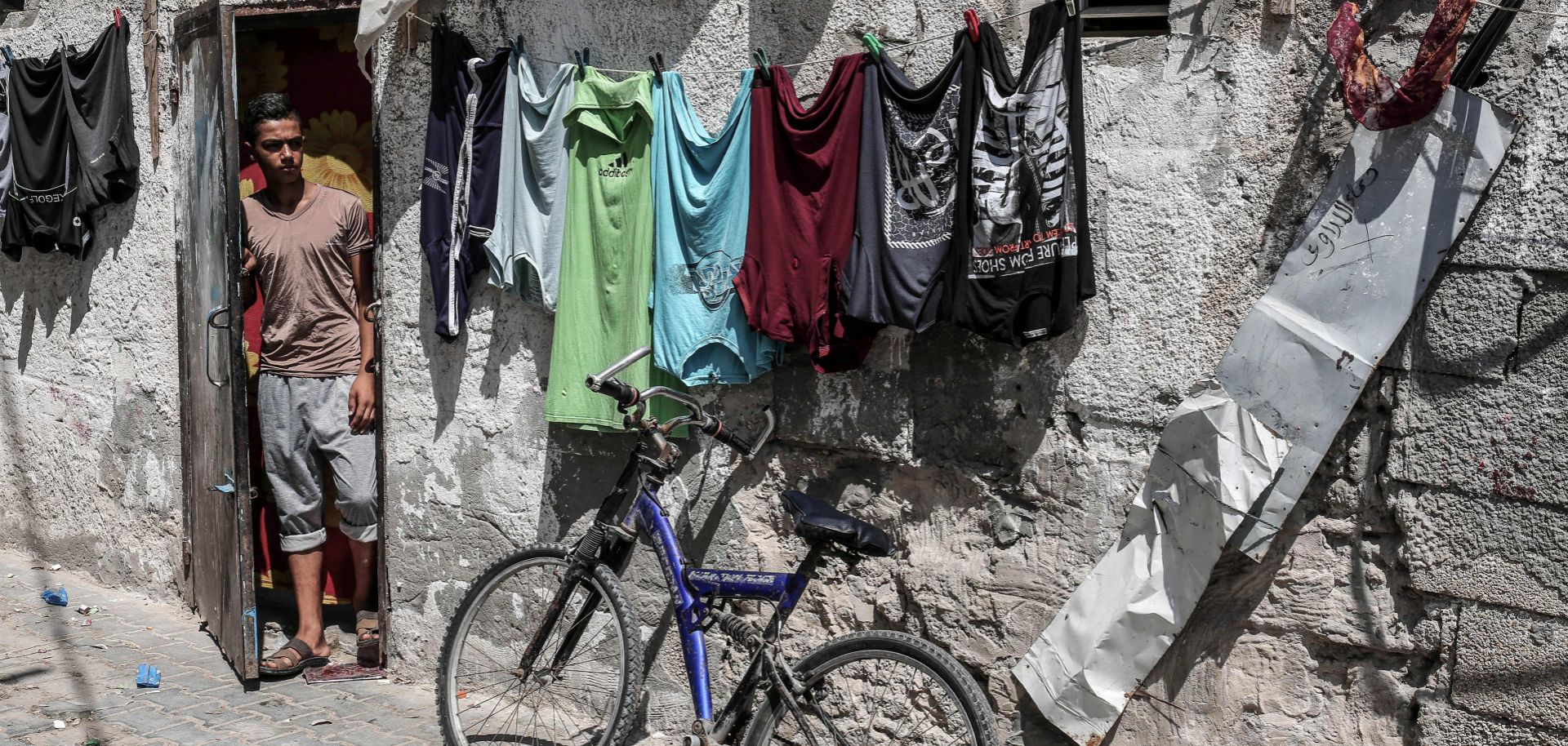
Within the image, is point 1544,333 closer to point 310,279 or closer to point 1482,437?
point 1482,437

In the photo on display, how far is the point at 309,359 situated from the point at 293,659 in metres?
1.20

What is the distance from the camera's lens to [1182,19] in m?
3.27

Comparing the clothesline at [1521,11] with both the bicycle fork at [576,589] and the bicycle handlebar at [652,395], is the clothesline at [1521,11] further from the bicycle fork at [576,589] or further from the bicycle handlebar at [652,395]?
the bicycle fork at [576,589]

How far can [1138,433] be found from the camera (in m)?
3.41

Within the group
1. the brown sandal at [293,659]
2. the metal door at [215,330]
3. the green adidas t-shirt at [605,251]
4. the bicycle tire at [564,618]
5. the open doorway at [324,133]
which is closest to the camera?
the bicycle tire at [564,618]

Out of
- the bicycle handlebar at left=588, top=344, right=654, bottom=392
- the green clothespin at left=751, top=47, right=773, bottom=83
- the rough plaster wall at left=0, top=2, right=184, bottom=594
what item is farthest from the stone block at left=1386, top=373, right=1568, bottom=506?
Answer: the rough plaster wall at left=0, top=2, right=184, bottom=594

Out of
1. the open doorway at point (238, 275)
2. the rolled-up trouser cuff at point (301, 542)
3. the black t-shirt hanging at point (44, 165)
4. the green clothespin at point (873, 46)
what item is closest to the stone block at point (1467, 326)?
the green clothespin at point (873, 46)

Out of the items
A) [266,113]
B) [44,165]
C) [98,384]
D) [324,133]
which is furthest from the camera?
[98,384]

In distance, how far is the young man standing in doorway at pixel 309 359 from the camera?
16.2 feet

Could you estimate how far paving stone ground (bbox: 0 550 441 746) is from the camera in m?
4.36

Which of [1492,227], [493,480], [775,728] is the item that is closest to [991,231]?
[1492,227]

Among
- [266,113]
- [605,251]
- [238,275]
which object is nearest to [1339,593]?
[605,251]

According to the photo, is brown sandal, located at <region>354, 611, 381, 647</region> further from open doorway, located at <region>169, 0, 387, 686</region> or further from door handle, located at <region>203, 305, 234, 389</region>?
door handle, located at <region>203, 305, 234, 389</region>

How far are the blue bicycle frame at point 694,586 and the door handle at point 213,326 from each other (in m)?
2.10
